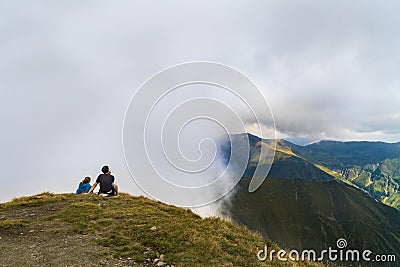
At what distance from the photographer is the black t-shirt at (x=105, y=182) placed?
1823 cm

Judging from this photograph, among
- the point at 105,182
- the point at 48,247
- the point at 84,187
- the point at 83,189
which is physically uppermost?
the point at 105,182

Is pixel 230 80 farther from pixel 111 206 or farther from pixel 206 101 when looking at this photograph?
pixel 111 206

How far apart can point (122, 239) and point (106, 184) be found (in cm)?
890

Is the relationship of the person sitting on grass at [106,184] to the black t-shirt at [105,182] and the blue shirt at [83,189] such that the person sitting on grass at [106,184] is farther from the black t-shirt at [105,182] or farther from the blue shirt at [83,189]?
the blue shirt at [83,189]

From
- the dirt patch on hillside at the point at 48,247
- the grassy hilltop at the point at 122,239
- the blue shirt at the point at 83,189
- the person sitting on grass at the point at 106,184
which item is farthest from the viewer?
the blue shirt at the point at 83,189

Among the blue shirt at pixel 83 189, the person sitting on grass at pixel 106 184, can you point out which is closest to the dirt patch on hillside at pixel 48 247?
the person sitting on grass at pixel 106 184

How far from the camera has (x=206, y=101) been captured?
33.3 feet

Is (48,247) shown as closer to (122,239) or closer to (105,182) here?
(122,239)

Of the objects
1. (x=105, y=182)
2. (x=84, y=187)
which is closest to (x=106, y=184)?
(x=105, y=182)

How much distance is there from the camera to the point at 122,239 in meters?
10.2

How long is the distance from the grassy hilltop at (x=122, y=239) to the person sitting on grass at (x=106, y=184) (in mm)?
3158

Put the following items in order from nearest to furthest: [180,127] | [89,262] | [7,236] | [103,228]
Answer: [89,262]
[180,127]
[7,236]
[103,228]

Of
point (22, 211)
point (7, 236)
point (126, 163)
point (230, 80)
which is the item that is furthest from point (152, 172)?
point (22, 211)

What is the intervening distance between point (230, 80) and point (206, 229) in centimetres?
657
